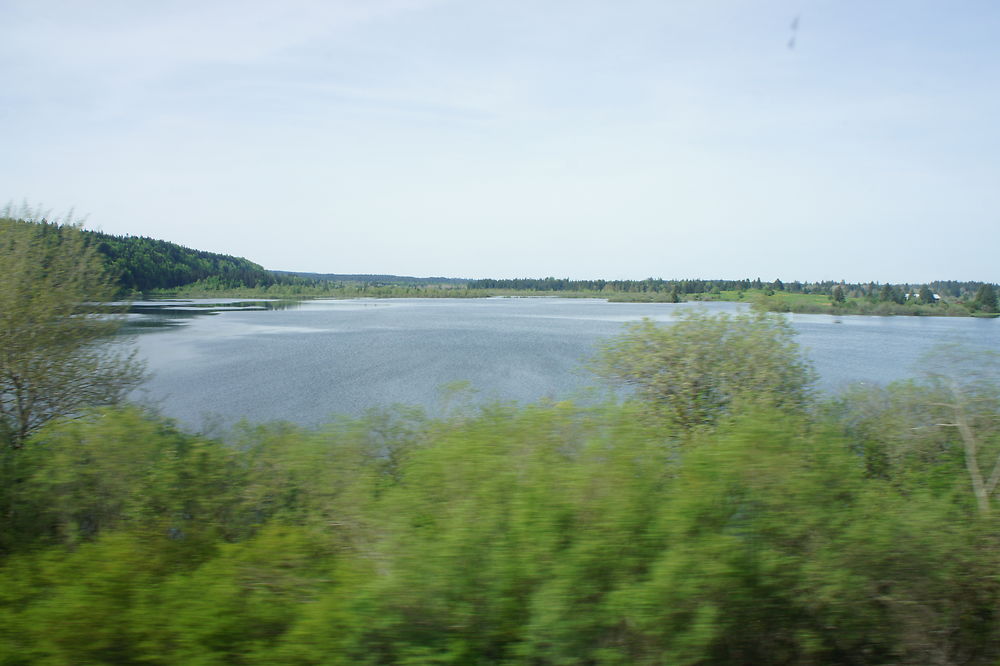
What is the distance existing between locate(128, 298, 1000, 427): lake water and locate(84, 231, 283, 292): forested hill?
1318cm

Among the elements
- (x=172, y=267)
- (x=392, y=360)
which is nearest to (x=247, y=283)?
(x=172, y=267)

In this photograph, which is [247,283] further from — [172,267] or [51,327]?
[51,327]

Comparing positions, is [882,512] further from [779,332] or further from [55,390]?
[55,390]

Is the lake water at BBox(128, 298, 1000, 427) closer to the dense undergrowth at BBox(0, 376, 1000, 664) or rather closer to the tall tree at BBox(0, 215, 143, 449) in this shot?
the dense undergrowth at BBox(0, 376, 1000, 664)

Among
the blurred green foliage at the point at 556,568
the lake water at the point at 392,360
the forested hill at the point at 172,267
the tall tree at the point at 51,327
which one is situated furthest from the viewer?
the forested hill at the point at 172,267

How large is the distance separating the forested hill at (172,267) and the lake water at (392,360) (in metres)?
13.2

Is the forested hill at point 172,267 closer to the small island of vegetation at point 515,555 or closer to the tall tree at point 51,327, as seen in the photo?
the tall tree at point 51,327

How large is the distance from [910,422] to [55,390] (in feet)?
48.8

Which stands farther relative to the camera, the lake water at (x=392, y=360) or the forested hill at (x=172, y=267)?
the forested hill at (x=172, y=267)

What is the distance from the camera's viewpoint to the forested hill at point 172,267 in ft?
236

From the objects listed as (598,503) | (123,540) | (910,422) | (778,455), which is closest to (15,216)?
(123,540)

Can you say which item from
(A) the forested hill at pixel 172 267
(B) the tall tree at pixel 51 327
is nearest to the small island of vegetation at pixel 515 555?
(B) the tall tree at pixel 51 327

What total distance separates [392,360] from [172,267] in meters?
83.2

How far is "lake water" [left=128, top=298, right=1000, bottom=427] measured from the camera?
24062 millimetres
